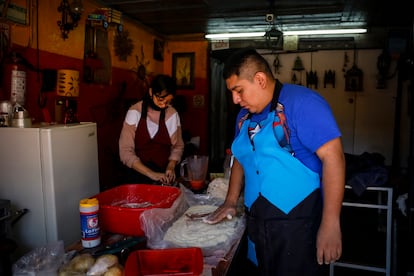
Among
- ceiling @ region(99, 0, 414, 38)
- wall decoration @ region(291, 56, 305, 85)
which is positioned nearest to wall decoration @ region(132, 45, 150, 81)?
ceiling @ region(99, 0, 414, 38)

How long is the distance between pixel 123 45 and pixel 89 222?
384 cm

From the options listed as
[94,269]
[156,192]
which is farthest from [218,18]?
[94,269]

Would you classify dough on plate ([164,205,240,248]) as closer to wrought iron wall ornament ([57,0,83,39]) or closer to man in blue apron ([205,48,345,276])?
man in blue apron ([205,48,345,276])

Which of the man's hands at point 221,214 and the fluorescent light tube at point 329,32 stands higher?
the fluorescent light tube at point 329,32

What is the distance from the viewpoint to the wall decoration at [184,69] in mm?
6387

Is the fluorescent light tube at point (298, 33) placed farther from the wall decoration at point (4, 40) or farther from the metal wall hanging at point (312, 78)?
the wall decoration at point (4, 40)

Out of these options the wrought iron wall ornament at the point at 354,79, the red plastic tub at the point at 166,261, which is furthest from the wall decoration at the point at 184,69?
the red plastic tub at the point at 166,261

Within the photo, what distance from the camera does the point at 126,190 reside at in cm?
200

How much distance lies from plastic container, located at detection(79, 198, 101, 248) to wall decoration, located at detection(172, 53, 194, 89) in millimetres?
5020

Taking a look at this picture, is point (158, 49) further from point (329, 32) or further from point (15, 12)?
point (15, 12)

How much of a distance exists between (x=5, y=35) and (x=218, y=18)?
2.94 meters

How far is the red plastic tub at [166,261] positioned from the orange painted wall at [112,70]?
2442mm

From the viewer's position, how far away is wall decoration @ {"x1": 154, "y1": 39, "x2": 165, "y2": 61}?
6.01 m

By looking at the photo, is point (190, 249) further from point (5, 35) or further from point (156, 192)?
point (5, 35)
